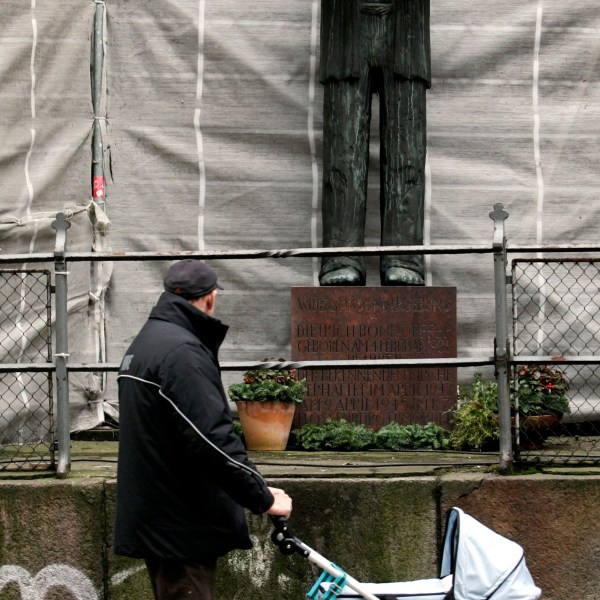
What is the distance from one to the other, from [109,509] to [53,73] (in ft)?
11.5

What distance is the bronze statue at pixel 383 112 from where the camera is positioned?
23.5ft

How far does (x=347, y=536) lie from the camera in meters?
5.31

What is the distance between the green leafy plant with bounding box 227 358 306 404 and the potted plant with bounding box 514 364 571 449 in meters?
1.17

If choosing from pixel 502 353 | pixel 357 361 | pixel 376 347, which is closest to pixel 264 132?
Result: pixel 376 347

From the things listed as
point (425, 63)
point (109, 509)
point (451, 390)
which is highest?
point (425, 63)

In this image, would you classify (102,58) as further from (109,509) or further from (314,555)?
(314,555)

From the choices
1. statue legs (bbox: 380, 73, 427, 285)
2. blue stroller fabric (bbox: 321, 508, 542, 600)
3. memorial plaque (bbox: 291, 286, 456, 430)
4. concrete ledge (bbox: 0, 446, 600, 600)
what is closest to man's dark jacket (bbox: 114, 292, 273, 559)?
blue stroller fabric (bbox: 321, 508, 542, 600)

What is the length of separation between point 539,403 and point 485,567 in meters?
2.66

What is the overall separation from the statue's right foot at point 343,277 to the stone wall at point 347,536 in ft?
6.02

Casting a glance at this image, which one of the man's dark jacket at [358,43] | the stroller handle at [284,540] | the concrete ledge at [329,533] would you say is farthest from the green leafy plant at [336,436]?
the stroller handle at [284,540]

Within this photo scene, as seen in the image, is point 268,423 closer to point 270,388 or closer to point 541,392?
point 270,388

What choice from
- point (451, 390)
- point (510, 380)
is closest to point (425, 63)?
point (451, 390)

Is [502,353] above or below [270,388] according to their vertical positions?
above

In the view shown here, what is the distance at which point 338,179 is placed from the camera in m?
7.17
